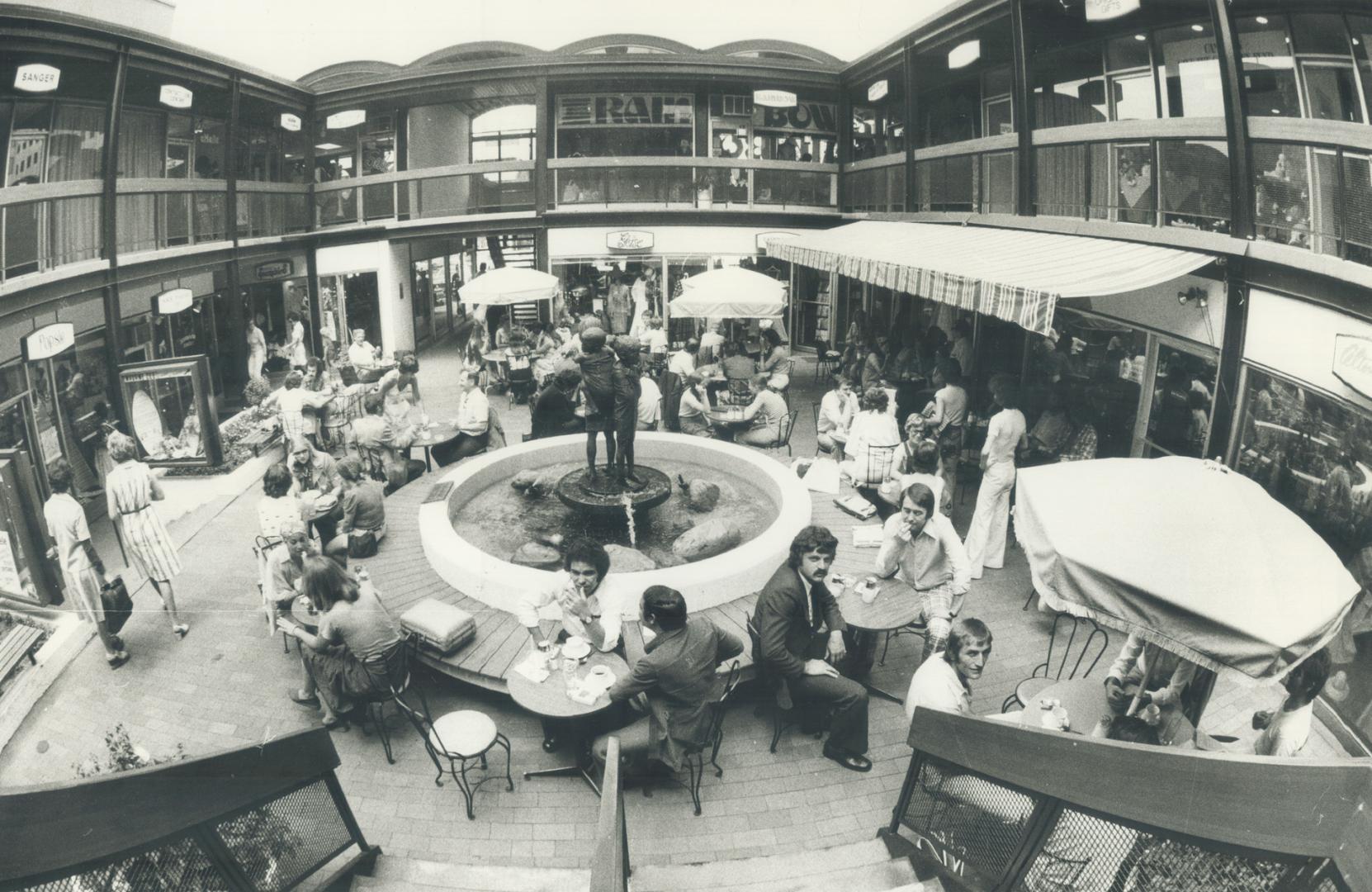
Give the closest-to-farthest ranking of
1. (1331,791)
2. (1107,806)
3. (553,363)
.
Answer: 1. (1331,791)
2. (1107,806)
3. (553,363)

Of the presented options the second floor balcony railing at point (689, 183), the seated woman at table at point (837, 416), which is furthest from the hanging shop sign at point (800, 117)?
the seated woman at table at point (837, 416)

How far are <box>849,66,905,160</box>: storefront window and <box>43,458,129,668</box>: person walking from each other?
1417 cm

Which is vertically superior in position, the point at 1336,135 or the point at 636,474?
the point at 1336,135

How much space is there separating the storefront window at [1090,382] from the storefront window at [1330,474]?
1980mm

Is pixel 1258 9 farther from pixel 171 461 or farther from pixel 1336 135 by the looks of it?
pixel 171 461

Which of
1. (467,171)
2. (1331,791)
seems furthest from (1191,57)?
(467,171)

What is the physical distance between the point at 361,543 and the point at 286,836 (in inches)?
152

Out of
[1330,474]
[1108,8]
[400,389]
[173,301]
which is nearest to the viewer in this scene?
[1330,474]

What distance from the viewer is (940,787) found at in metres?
3.87

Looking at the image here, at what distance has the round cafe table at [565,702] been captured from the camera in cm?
461

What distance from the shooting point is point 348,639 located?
5125 millimetres

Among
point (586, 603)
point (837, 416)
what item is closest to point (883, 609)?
point (586, 603)

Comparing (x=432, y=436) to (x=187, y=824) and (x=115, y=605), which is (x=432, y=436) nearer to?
(x=115, y=605)

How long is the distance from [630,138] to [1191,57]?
12.6m
